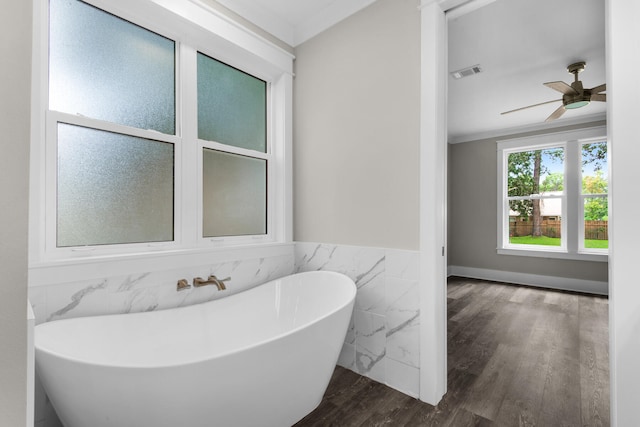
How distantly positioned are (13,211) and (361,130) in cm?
181

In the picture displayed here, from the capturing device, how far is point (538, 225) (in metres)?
4.79

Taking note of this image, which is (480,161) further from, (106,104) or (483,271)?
(106,104)

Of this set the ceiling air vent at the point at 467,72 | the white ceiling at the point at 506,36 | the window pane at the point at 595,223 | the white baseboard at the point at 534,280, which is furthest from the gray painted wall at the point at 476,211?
the ceiling air vent at the point at 467,72

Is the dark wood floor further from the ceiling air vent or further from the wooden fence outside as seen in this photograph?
Answer: the ceiling air vent

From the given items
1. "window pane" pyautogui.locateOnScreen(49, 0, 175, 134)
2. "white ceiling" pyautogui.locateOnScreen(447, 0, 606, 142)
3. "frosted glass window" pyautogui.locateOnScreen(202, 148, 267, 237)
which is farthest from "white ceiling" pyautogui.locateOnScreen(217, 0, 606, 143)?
"frosted glass window" pyautogui.locateOnScreen(202, 148, 267, 237)

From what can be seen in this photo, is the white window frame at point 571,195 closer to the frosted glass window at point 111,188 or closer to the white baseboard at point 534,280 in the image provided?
the white baseboard at point 534,280

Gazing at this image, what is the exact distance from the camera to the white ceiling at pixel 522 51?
7.11 feet

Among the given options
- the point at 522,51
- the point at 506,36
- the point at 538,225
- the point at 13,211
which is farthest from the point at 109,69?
the point at 538,225

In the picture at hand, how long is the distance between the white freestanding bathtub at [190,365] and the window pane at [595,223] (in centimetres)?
451

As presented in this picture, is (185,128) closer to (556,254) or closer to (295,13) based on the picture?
(295,13)

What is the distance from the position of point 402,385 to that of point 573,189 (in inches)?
174

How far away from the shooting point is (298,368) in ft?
4.11

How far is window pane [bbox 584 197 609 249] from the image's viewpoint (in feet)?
13.8

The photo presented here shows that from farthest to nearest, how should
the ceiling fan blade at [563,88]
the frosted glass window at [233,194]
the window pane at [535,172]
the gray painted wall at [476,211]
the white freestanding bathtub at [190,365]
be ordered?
the gray painted wall at [476,211], the window pane at [535,172], the ceiling fan blade at [563,88], the frosted glass window at [233,194], the white freestanding bathtub at [190,365]
